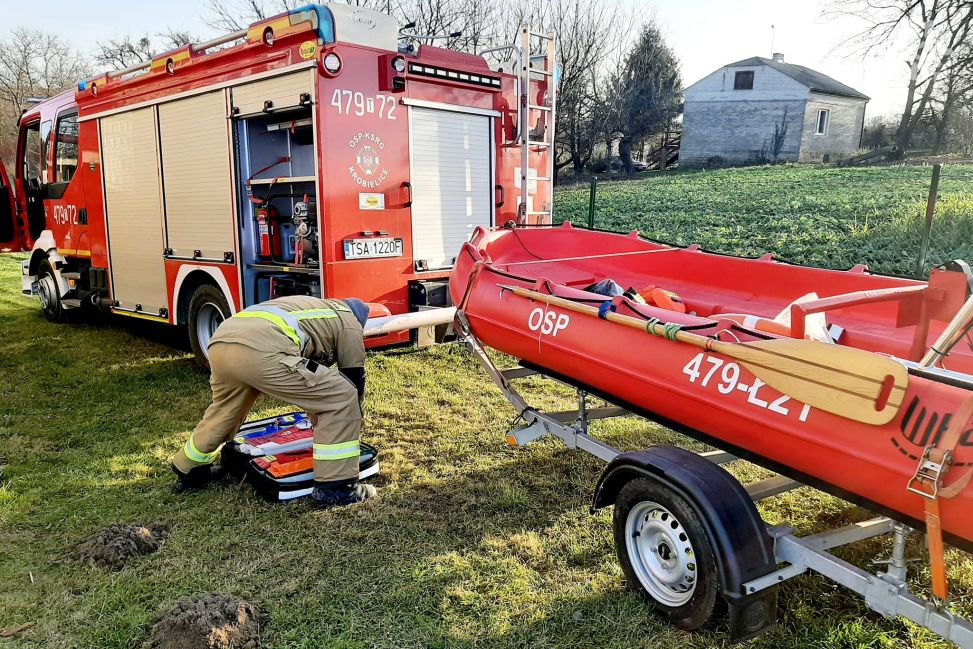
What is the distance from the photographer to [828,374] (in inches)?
Result: 94.3

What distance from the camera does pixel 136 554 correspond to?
3451 mm

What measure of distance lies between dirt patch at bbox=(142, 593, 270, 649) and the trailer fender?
180 cm

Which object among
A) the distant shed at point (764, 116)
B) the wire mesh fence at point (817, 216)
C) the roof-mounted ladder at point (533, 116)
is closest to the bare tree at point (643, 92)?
the distant shed at point (764, 116)

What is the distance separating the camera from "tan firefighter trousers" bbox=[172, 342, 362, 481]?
377 cm

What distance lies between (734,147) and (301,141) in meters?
33.9

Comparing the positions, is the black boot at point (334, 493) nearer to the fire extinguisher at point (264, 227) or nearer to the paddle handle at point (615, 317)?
the paddle handle at point (615, 317)

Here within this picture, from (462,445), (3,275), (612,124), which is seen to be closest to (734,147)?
(612,124)

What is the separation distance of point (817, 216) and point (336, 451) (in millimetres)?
11320

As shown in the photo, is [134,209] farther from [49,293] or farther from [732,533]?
[732,533]

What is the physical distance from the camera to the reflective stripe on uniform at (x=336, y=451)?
3914 mm

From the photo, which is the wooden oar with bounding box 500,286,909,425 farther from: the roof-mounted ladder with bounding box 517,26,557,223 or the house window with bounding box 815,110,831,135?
the house window with bounding box 815,110,831,135

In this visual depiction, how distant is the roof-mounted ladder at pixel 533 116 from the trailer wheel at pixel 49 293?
6688 mm

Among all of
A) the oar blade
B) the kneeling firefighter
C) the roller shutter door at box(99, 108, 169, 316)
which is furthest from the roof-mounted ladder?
the oar blade

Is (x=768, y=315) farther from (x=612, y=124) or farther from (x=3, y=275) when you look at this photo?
(x=612, y=124)
